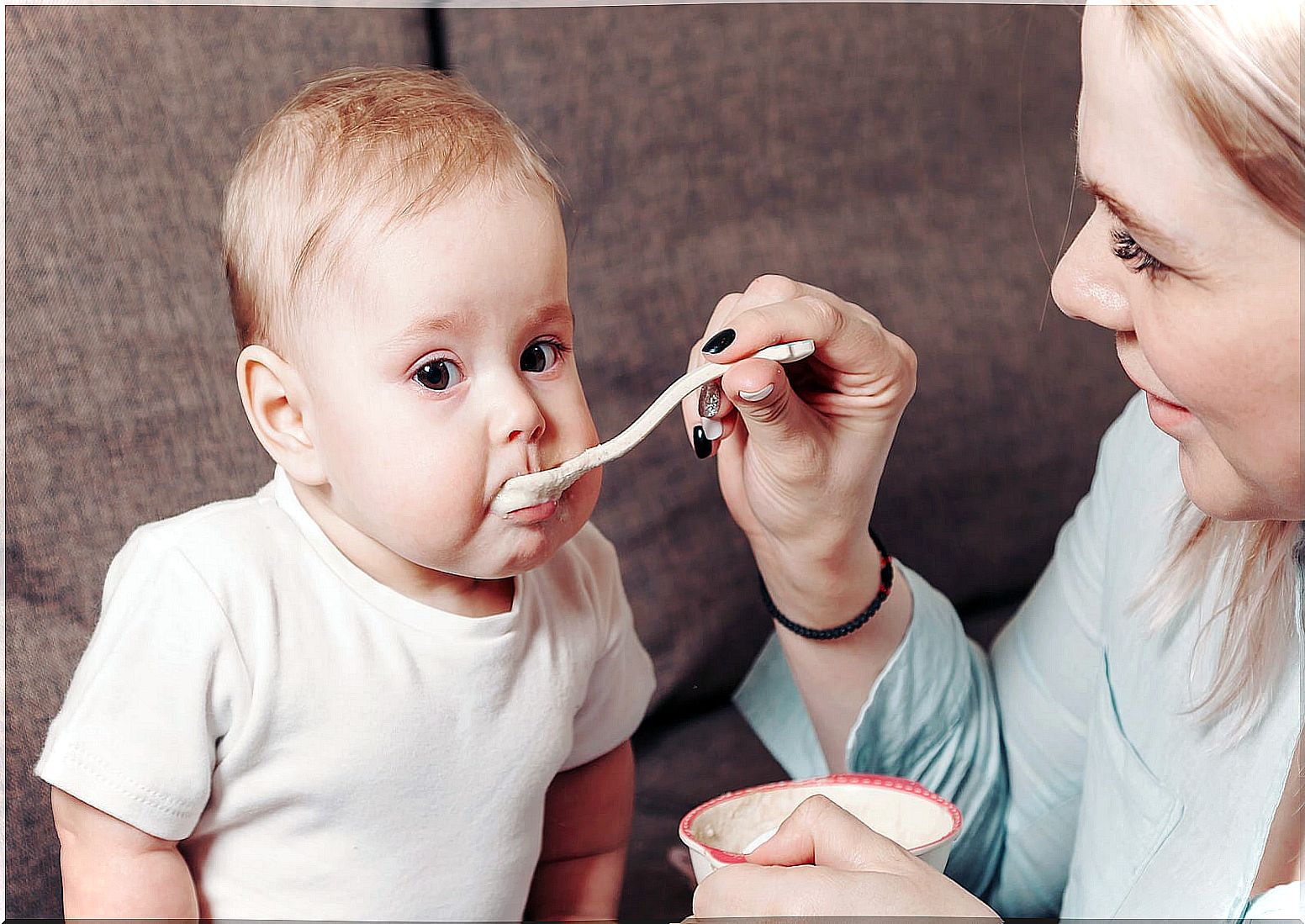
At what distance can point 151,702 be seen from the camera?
0.47 m

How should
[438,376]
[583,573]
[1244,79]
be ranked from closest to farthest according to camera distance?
[1244,79], [438,376], [583,573]

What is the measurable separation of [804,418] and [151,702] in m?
0.31

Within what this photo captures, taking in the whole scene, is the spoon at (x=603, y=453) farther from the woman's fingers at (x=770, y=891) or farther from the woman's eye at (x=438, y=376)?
the woman's fingers at (x=770, y=891)

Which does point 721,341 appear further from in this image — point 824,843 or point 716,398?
point 824,843

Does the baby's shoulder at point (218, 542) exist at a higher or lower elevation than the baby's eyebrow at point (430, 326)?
lower

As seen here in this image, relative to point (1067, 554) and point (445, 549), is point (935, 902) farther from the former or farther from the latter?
point (1067, 554)

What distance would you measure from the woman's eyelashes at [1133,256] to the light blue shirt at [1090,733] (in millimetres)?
233

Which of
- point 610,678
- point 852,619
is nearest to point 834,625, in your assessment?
point 852,619

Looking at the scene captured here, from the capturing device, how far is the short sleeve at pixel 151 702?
0.47 meters

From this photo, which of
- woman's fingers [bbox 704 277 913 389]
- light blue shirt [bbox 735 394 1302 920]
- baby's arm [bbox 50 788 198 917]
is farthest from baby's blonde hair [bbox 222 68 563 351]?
light blue shirt [bbox 735 394 1302 920]

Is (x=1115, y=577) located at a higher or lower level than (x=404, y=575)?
lower

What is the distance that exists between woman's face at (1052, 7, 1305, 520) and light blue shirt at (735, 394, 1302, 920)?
0.18 m

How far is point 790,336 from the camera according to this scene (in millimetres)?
492

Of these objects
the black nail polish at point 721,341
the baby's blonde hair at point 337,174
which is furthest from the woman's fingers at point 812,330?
the baby's blonde hair at point 337,174
